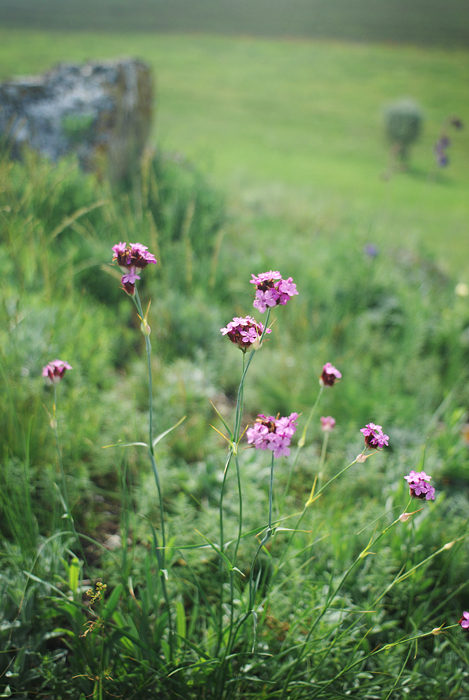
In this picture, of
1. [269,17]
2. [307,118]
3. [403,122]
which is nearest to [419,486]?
[403,122]

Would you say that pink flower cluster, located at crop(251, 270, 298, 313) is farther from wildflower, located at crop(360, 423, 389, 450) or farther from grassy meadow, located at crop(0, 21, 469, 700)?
wildflower, located at crop(360, 423, 389, 450)

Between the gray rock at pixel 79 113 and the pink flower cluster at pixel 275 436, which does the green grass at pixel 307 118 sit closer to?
the gray rock at pixel 79 113

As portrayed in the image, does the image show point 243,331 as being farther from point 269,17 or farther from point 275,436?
point 269,17

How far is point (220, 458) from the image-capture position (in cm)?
188

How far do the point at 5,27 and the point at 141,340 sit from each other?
68.4ft

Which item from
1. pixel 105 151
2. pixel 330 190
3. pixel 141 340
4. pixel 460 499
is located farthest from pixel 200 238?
pixel 330 190

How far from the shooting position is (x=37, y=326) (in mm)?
2191

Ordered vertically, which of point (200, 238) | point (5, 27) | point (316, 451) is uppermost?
point (5, 27)

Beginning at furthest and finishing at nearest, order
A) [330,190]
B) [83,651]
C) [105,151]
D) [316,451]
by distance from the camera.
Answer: [330,190] < [105,151] < [316,451] < [83,651]

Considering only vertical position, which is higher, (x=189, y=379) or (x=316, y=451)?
(x=189, y=379)

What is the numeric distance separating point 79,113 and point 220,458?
4300 millimetres

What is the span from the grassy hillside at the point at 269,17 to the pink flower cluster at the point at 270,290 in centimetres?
2018

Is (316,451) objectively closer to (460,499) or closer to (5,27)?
(460,499)

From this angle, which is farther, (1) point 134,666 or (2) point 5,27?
(2) point 5,27
